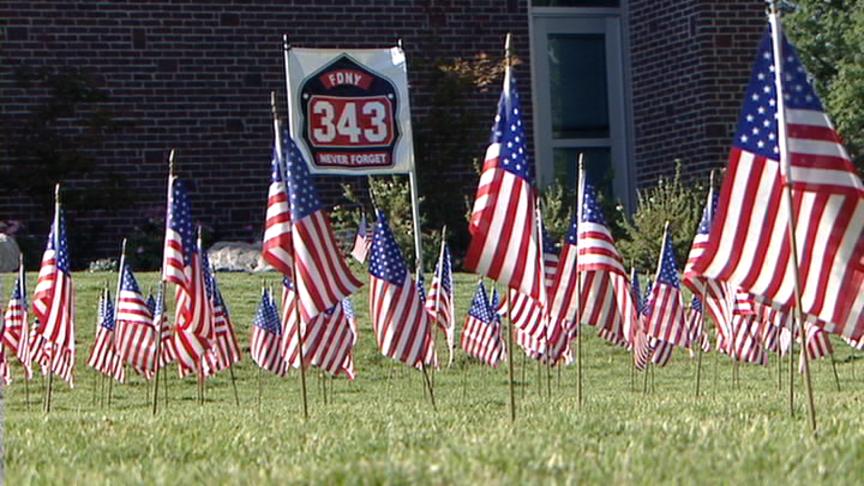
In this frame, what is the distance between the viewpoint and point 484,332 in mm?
22812

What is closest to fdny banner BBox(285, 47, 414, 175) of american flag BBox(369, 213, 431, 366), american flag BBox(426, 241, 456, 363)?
american flag BBox(426, 241, 456, 363)

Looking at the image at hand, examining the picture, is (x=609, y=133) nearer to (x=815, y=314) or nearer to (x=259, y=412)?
(x=259, y=412)

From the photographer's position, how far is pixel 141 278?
97.1ft

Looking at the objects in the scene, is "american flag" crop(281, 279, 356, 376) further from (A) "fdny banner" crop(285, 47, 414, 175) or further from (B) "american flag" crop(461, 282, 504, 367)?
(A) "fdny banner" crop(285, 47, 414, 175)

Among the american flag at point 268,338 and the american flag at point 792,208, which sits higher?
the american flag at point 792,208

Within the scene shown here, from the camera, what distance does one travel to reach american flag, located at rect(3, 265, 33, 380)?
874 inches

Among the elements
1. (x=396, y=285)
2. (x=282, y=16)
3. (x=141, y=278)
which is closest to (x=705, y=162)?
(x=282, y=16)

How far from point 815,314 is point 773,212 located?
0.62 meters

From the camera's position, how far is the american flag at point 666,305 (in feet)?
70.6

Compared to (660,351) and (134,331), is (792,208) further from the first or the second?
(134,331)

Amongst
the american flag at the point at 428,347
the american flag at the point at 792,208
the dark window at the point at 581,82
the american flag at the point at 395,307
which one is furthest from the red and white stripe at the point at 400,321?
the dark window at the point at 581,82

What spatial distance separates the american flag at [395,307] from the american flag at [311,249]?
153cm

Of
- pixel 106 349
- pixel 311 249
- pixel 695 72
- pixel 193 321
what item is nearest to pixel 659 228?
pixel 695 72

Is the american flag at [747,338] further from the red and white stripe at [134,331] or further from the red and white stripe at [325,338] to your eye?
the red and white stripe at [134,331]
